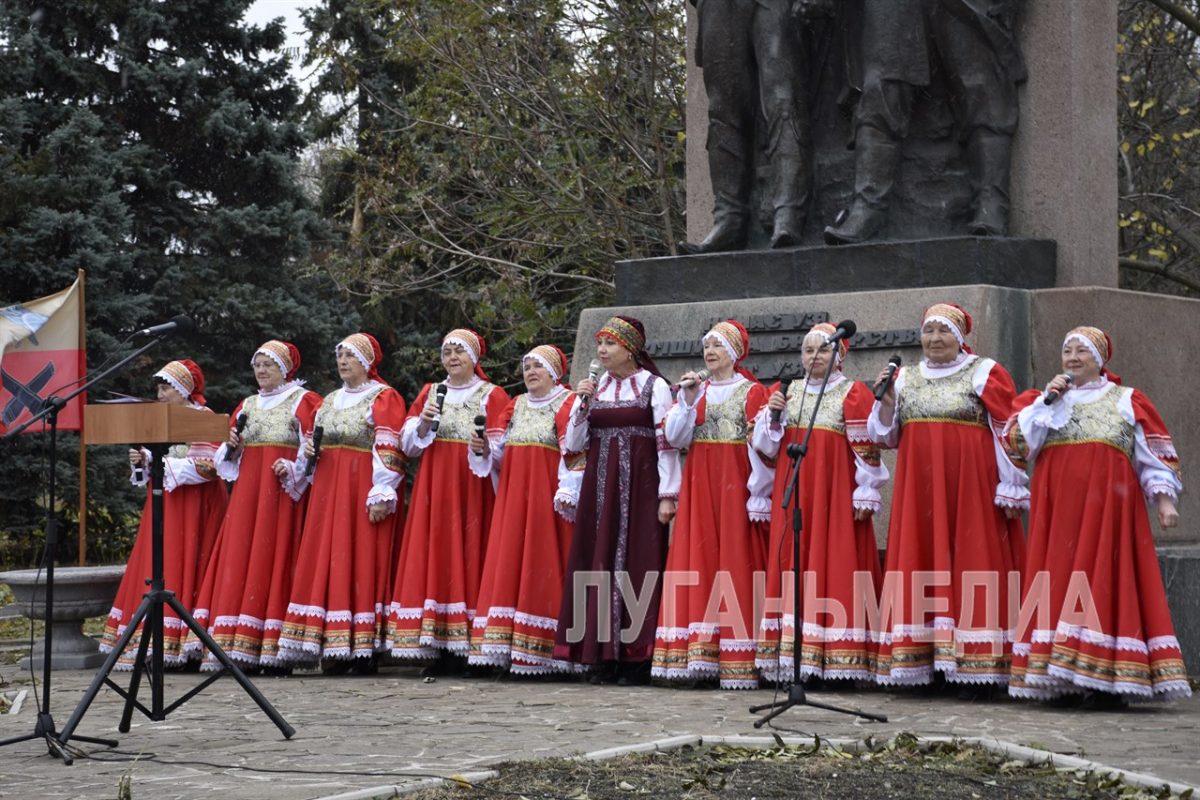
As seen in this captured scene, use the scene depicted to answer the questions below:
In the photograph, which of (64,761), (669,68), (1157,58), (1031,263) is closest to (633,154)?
(669,68)

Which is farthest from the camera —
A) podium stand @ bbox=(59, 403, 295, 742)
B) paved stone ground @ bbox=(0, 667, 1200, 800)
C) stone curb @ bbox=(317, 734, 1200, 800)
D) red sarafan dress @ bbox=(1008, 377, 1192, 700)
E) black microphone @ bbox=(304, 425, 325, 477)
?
black microphone @ bbox=(304, 425, 325, 477)

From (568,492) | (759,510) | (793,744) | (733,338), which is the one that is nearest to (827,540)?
(759,510)

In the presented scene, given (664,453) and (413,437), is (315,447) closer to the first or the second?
(413,437)

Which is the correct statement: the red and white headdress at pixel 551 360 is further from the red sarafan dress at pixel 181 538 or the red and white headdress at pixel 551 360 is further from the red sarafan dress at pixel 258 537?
the red sarafan dress at pixel 181 538

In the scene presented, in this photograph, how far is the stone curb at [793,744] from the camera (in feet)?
18.6

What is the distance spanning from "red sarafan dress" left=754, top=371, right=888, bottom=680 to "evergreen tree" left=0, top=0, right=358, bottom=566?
44.1 feet

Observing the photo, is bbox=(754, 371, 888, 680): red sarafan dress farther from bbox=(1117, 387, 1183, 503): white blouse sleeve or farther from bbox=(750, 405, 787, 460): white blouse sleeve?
bbox=(1117, 387, 1183, 503): white blouse sleeve

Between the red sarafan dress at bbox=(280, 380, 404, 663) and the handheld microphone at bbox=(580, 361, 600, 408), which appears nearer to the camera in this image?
the handheld microphone at bbox=(580, 361, 600, 408)

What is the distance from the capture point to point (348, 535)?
33.2ft

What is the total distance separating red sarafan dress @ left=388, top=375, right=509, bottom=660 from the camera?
32.2 ft

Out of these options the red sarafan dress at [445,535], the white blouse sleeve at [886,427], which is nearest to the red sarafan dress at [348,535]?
the red sarafan dress at [445,535]

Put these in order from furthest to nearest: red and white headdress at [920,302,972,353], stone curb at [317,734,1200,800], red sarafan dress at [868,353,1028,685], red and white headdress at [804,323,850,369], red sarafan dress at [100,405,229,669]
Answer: red sarafan dress at [100,405,229,669] → red and white headdress at [804,323,850,369] → red and white headdress at [920,302,972,353] → red sarafan dress at [868,353,1028,685] → stone curb at [317,734,1200,800]

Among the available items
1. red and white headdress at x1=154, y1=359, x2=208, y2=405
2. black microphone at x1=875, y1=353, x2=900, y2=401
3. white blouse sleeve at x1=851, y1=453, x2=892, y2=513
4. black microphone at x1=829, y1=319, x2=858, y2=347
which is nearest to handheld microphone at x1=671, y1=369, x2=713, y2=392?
white blouse sleeve at x1=851, y1=453, x2=892, y2=513

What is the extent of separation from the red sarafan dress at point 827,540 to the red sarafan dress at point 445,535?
1.87 m
